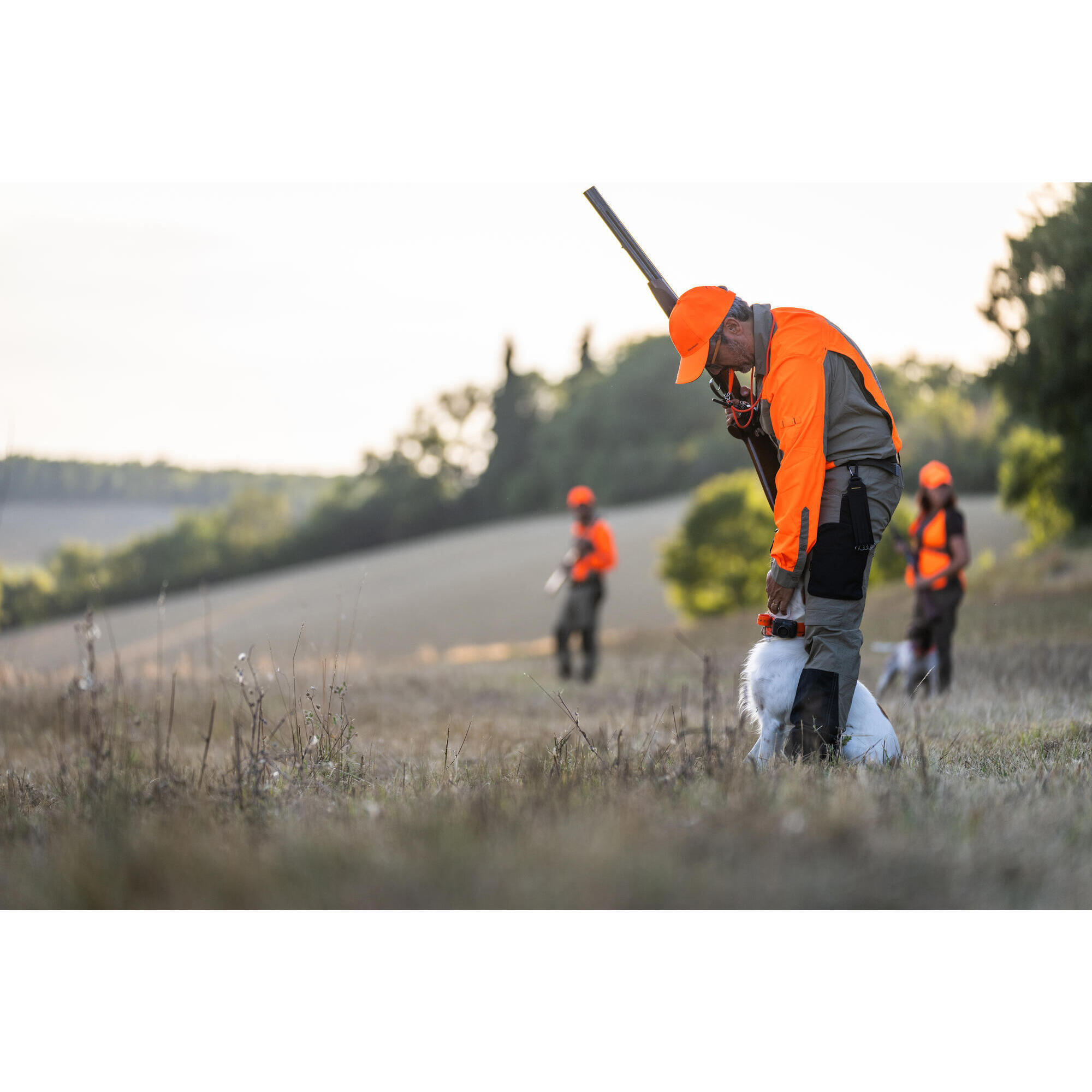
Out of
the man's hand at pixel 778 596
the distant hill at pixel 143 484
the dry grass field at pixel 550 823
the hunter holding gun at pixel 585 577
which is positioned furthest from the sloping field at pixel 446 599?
the man's hand at pixel 778 596

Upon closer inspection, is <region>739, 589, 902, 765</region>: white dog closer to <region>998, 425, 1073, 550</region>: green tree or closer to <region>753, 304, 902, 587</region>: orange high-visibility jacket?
<region>753, 304, 902, 587</region>: orange high-visibility jacket

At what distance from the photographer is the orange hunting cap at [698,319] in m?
4.34

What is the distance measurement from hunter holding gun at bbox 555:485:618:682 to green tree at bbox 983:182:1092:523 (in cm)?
854

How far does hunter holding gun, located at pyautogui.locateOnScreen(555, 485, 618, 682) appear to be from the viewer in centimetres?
1298

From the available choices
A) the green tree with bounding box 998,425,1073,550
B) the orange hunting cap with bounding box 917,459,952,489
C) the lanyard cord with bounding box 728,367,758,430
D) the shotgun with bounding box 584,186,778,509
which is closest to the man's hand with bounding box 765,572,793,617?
the shotgun with bounding box 584,186,778,509

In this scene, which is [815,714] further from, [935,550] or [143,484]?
[143,484]

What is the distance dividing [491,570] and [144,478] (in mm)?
14892

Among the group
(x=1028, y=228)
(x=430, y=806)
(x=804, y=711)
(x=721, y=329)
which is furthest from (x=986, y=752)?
(x=1028, y=228)

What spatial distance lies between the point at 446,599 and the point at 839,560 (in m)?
38.5

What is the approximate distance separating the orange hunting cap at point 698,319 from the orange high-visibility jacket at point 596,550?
8.42 meters

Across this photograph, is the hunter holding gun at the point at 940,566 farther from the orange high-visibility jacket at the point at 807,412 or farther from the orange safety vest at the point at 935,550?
the orange high-visibility jacket at the point at 807,412

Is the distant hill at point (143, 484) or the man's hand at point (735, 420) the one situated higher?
the distant hill at point (143, 484)

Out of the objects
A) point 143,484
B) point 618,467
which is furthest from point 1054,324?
point 618,467

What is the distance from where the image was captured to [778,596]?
14.7 feet
